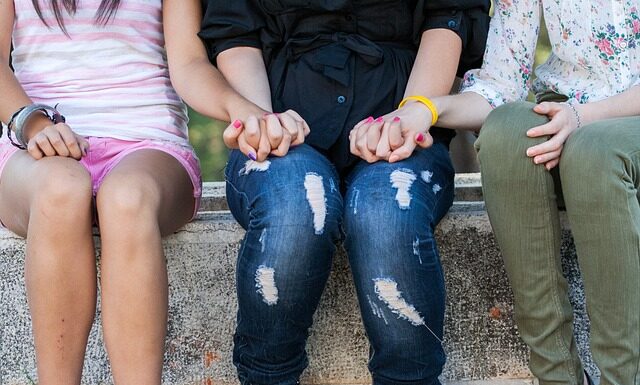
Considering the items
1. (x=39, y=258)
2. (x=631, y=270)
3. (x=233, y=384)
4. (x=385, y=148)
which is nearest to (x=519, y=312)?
(x=631, y=270)

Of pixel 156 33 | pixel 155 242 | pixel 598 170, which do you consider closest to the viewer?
pixel 598 170

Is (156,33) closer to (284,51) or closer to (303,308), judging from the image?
(284,51)

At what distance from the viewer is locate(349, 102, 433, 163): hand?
2.37 metres

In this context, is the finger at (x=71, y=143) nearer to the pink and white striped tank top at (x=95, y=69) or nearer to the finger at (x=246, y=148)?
the pink and white striped tank top at (x=95, y=69)

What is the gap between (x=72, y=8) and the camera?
2.72 meters

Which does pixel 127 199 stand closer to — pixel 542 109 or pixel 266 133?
pixel 266 133

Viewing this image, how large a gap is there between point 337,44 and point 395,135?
0.41m

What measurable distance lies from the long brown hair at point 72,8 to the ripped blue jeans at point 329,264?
73 centimetres

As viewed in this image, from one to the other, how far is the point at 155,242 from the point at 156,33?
0.79 metres

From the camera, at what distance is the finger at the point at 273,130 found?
235 cm

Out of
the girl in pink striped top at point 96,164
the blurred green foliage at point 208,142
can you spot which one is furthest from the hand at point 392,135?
the blurred green foliage at point 208,142

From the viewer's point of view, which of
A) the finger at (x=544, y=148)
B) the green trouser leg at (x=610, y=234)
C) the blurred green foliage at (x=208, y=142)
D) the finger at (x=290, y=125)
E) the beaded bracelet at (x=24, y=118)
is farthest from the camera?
the blurred green foliage at (x=208, y=142)

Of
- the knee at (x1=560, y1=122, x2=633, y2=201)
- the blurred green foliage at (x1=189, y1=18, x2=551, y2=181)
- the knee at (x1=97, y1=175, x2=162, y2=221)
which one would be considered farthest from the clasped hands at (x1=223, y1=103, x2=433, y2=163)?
the blurred green foliage at (x1=189, y1=18, x2=551, y2=181)

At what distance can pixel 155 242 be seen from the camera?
2.32 meters
